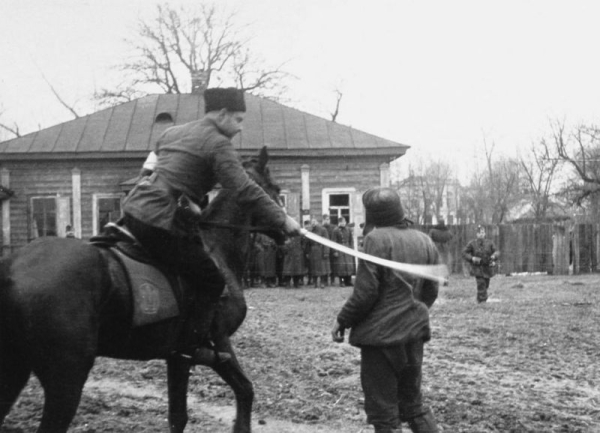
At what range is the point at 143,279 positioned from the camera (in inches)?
213

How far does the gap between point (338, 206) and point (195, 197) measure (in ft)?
77.9

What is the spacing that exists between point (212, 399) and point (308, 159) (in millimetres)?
22470

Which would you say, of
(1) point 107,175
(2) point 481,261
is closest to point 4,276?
(2) point 481,261

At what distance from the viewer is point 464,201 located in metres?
75.0

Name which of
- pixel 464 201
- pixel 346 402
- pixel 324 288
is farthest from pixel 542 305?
pixel 464 201

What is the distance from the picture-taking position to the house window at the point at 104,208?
29.3m

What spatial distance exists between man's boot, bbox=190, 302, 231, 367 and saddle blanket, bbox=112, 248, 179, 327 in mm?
261

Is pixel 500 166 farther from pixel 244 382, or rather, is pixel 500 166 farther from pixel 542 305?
pixel 244 382

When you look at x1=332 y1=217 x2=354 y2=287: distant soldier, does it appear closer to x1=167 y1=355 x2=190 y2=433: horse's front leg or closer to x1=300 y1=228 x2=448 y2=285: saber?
x1=167 y1=355 x2=190 y2=433: horse's front leg

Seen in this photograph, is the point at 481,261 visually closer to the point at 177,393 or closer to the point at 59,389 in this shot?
the point at 177,393

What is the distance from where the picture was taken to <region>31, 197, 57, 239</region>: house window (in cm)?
2914

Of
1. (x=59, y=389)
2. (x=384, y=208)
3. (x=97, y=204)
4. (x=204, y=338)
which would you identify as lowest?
(x=59, y=389)

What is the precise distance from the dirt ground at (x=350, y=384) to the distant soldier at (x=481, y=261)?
2.62 meters

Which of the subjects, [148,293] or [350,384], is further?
[350,384]
